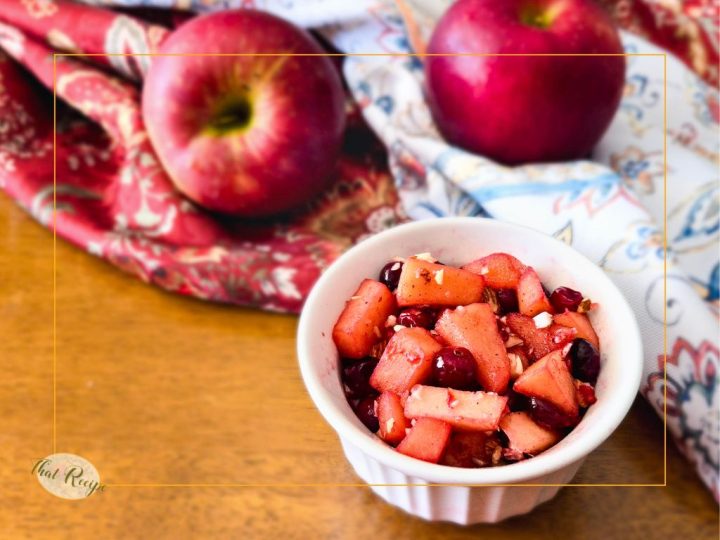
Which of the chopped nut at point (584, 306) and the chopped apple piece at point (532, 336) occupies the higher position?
the chopped nut at point (584, 306)

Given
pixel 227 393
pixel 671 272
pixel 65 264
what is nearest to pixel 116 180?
pixel 65 264

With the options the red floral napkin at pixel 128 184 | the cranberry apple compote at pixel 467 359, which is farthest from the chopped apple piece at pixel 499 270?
the red floral napkin at pixel 128 184

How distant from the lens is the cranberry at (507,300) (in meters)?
0.37

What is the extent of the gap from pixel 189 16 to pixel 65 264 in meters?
0.20

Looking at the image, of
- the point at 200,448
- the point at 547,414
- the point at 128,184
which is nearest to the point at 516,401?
the point at 547,414

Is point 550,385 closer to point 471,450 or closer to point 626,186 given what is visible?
point 471,450

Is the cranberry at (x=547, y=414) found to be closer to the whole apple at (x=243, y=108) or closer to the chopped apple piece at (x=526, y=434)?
the chopped apple piece at (x=526, y=434)

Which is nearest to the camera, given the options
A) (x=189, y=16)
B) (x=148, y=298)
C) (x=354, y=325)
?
(x=354, y=325)

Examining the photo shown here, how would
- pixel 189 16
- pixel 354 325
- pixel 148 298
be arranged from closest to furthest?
pixel 354 325, pixel 148 298, pixel 189 16

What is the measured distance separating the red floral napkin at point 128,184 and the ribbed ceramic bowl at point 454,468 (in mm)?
98

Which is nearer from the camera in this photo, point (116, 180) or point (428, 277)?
point (428, 277)

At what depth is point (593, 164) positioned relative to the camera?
1.58 ft

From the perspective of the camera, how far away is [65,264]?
1.57ft

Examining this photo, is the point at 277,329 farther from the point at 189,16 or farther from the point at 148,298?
the point at 189,16
